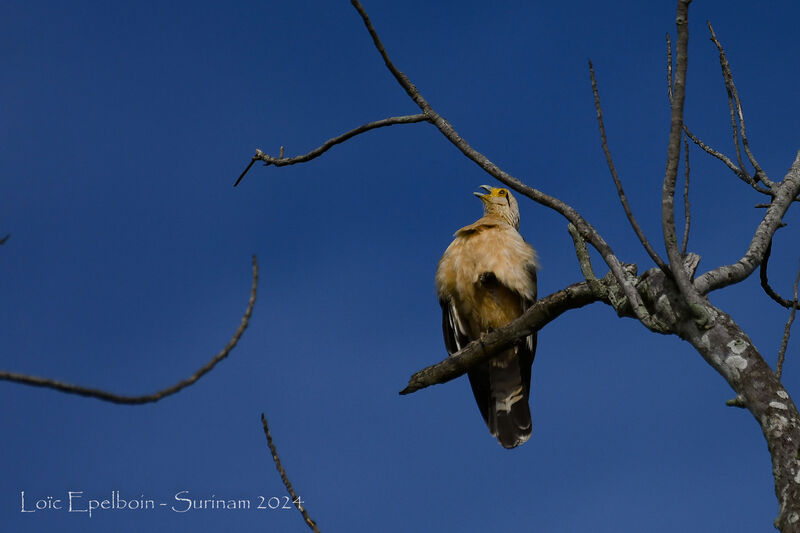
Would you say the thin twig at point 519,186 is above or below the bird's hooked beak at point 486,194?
below

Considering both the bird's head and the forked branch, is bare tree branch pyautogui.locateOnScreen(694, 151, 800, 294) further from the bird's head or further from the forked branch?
the bird's head

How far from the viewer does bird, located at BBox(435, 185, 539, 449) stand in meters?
5.83

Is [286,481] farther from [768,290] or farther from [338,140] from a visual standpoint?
[768,290]

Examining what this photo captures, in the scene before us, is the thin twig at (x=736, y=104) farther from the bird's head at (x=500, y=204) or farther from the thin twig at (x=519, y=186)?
the bird's head at (x=500, y=204)

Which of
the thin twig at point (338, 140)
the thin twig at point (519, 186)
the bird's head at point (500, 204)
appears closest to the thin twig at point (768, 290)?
the thin twig at point (519, 186)

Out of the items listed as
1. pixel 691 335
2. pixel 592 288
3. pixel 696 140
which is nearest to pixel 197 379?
pixel 691 335

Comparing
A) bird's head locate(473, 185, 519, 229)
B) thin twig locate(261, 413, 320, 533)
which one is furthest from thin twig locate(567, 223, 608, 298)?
bird's head locate(473, 185, 519, 229)

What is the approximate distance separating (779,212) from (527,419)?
284 cm

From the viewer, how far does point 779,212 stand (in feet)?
11.5

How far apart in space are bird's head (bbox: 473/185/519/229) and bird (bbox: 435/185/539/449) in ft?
2.93

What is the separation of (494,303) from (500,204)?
1.46 metres

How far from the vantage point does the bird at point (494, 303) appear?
583 cm

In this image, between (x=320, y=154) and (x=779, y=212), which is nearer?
(x=779, y=212)

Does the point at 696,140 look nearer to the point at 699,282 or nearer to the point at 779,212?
the point at 779,212
